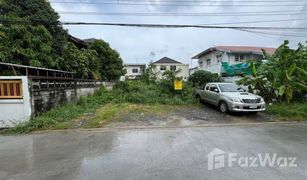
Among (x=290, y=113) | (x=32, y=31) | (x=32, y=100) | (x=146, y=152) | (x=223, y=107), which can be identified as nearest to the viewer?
(x=146, y=152)

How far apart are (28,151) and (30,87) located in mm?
3222

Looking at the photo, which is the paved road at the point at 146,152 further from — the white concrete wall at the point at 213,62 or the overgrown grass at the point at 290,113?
the white concrete wall at the point at 213,62

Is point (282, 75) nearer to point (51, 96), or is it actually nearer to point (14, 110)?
point (51, 96)

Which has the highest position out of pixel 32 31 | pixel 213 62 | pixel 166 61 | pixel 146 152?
pixel 166 61

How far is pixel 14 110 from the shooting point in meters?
7.38

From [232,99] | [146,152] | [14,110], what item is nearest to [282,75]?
[232,99]

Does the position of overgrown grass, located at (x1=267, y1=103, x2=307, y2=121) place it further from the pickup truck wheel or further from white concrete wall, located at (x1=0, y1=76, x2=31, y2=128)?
white concrete wall, located at (x1=0, y1=76, x2=31, y2=128)

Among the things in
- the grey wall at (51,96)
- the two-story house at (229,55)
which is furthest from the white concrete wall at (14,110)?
the two-story house at (229,55)

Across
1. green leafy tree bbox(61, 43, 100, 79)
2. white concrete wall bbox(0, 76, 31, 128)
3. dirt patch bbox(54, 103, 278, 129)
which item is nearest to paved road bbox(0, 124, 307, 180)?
dirt patch bbox(54, 103, 278, 129)

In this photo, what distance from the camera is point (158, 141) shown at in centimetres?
586

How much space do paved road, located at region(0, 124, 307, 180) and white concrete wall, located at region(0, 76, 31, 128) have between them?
1.06 meters

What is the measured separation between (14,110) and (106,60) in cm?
1492

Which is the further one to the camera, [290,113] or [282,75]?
[282,75]

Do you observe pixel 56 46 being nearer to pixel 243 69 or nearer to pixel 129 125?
pixel 129 125
